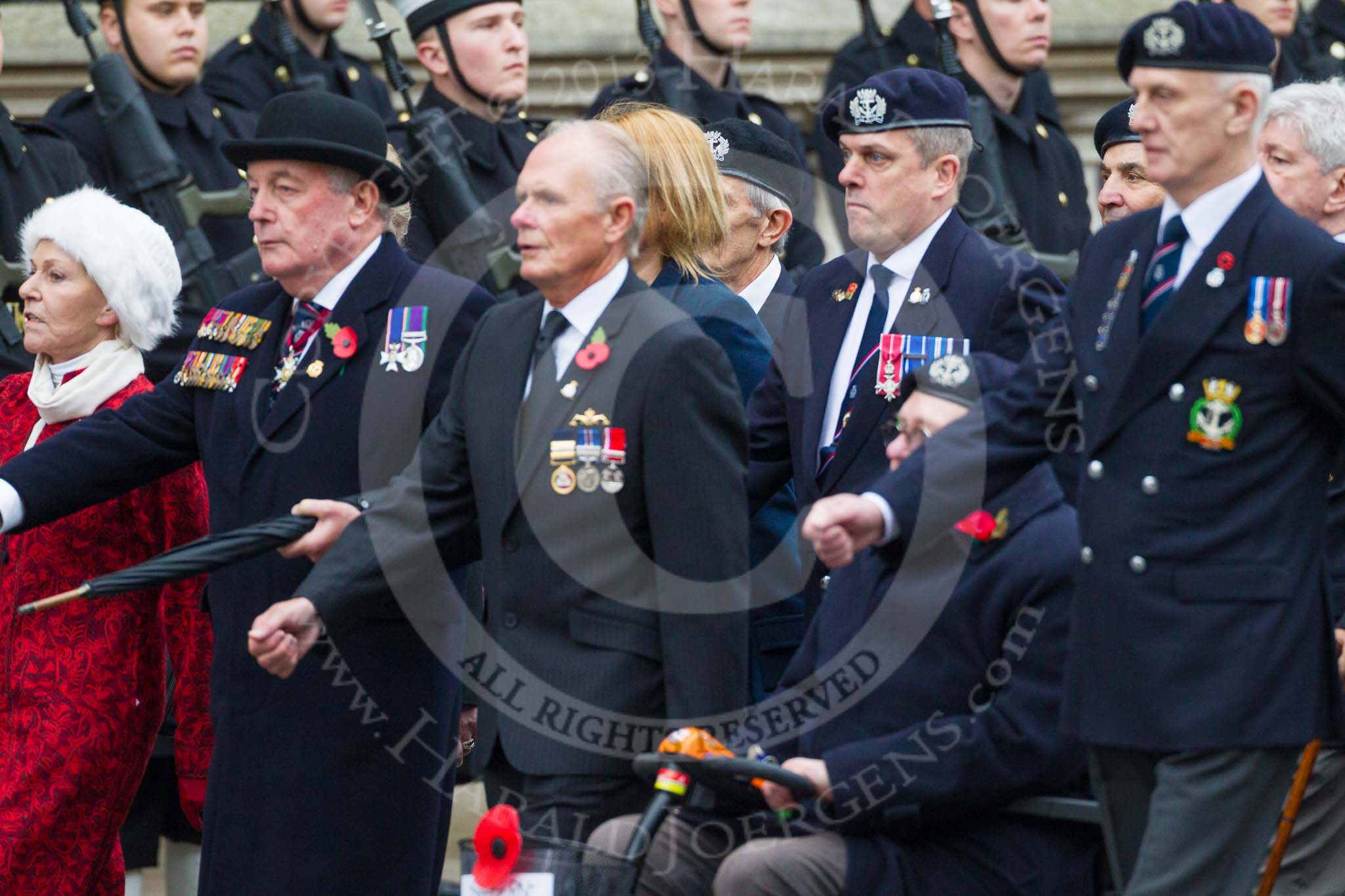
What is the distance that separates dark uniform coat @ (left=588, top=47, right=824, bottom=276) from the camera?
704cm

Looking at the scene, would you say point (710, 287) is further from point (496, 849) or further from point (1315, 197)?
point (496, 849)

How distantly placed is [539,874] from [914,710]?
0.84 meters

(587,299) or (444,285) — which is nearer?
(587,299)

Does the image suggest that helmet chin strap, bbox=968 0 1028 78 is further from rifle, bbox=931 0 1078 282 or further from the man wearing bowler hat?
the man wearing bowler hat

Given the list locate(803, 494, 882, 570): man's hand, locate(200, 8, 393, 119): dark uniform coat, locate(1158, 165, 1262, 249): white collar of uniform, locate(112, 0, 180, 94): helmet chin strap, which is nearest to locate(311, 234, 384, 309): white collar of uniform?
locate(803, 494, 882, 570): man's hand

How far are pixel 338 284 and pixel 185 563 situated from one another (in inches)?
29.9

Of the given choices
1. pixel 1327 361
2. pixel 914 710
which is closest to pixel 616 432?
pixel 914 710

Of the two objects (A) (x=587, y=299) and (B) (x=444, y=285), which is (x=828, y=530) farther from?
(B) (x=444, y=285)

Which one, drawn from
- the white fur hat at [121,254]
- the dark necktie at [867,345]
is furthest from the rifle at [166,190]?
the dark necktie at [867,345]

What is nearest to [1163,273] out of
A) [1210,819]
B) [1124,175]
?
[1210,819]

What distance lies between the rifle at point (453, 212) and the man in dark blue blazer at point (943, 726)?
294 cm

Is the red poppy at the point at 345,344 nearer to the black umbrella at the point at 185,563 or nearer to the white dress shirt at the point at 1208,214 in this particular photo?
the black umbrella at the point at 185,563

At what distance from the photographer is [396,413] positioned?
4.39 m

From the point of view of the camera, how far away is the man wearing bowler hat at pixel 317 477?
14.1 feet
